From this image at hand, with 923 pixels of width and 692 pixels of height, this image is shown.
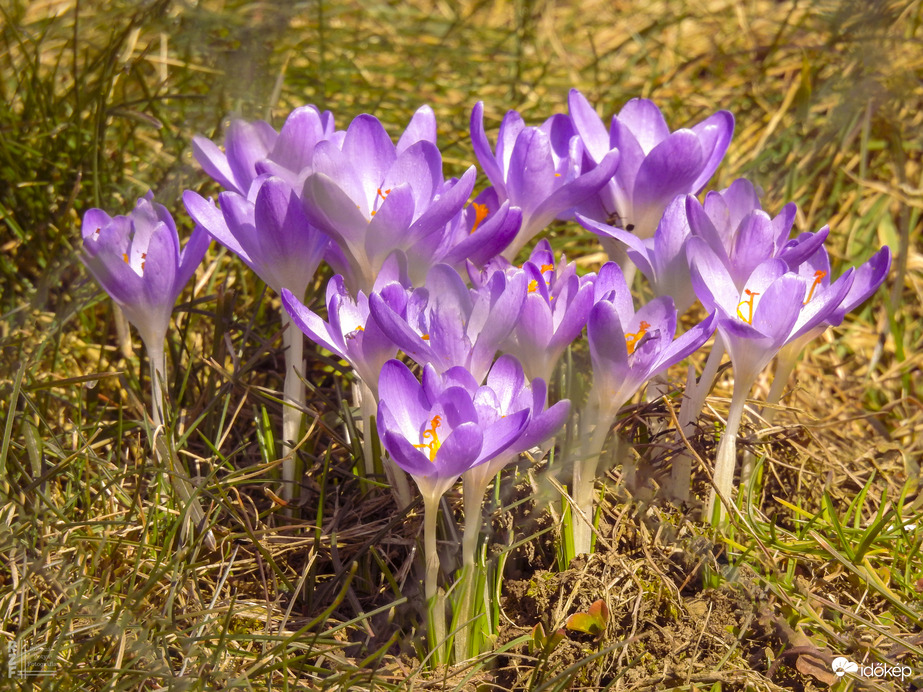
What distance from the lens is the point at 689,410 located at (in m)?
1.65

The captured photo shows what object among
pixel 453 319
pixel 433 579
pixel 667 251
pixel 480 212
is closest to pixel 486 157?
pixel 480 212

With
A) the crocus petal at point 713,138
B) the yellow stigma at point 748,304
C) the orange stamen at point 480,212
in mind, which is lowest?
the yellow stigma at point 748,304

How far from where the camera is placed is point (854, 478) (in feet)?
6.09

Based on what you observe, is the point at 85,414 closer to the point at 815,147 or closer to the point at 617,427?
the point at 617,427

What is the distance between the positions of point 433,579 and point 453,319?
416 millimetres

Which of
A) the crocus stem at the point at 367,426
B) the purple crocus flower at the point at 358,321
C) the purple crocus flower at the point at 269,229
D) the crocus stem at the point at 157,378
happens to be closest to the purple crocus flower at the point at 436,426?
the purple crocus flower at the point at 358,321

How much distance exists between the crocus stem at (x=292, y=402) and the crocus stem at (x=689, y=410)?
29.7 inches

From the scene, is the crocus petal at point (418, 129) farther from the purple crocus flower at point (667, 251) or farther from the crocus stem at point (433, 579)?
the crocus stem at point (433, 579)

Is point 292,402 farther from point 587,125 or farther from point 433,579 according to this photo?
point 587,125

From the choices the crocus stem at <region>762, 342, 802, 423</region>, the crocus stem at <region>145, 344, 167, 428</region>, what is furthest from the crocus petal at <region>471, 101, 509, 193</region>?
the crocus stem at <region>145, 344, 167, 428</region>

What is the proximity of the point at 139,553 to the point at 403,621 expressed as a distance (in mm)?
464

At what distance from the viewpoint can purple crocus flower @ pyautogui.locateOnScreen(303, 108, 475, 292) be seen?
57.4 inches
